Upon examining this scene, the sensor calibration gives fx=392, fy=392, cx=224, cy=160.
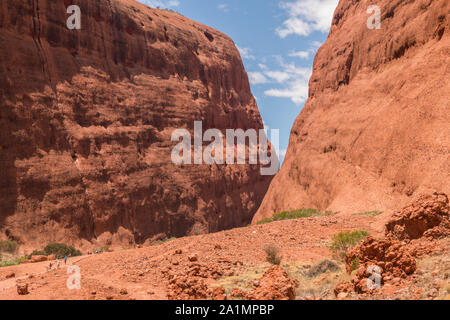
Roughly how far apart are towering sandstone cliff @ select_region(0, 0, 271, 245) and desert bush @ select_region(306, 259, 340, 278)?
20.2 metres

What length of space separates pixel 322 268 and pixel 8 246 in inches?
763

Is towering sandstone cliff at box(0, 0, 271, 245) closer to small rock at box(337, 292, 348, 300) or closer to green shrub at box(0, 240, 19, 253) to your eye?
green shrub at box(0, 240, 19, 253)

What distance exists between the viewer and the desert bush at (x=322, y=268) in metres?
9.48

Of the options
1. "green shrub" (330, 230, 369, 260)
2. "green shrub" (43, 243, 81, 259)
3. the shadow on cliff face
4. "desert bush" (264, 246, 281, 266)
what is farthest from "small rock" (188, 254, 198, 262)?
the shadow on cliff face

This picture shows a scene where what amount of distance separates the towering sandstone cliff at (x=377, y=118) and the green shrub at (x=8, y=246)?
16945 mm

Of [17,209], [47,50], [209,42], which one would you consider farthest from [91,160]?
[209,42]

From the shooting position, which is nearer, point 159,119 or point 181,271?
point 181,271

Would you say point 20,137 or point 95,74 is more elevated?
point 95,74

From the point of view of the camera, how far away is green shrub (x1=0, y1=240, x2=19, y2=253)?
21850 mm

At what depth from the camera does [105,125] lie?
1278 inches

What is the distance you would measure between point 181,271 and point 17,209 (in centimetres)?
1916
